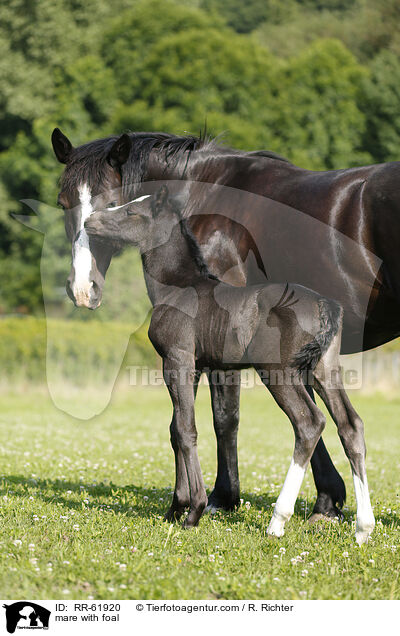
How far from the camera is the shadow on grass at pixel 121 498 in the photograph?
250 inches

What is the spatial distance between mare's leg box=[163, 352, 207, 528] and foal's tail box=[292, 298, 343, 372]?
34.5 inches

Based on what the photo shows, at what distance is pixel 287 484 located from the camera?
5266 mm

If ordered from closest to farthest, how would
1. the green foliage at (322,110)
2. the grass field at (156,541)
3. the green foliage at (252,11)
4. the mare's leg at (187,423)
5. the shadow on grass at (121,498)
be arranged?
the grass field at (156,541), the mare's leg at (187,423), the shadow on grass at (121,498), the green foliage at (322,110), the green foliage at (252,11)

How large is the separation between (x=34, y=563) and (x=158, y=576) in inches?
32.8

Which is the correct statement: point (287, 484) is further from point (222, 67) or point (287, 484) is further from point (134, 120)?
point (222, 67)

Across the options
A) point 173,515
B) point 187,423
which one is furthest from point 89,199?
point 173,515

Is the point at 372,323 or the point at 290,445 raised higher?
the point at 372,323

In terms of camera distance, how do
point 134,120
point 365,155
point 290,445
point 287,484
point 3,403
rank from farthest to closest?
point 365,155 → point 134,120 → point 3,403 → point 290,445 → point 287,484

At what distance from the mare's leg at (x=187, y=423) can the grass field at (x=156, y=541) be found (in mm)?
226

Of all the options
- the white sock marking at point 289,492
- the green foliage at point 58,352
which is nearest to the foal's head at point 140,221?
the white sock marking at point 289,492

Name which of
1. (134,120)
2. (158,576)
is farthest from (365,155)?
(158,576)

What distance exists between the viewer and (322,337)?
5406 millimetres

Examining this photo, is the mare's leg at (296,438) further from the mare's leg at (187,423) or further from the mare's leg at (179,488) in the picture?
the mare's leg at (179,488)
